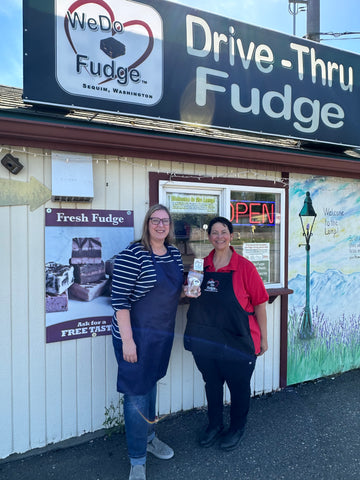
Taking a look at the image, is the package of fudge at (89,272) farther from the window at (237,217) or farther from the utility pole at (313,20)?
the utility pole at (313,20)

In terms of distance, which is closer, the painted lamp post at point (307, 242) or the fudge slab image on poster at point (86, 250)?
the fudge slab image on poster at point (86, 250)

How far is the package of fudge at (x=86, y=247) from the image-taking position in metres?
2.94

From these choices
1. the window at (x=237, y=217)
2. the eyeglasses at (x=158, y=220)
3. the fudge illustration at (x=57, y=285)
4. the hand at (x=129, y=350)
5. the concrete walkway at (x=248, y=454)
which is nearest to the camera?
the hand at (x=129, y=350)

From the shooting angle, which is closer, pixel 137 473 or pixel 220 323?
pixel 137 473

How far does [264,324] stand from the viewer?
290 cm

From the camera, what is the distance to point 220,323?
108 inches

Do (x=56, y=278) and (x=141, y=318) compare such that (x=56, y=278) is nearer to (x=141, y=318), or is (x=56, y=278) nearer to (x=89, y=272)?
(x=89, y=272)

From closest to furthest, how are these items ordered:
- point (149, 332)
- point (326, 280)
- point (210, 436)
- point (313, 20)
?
point (149, 332), point (210, 436), point (326, 280), point (313, 20)

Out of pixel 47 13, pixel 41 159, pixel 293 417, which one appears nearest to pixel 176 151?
pixel 41 159

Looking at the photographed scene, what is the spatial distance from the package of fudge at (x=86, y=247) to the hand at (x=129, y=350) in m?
0.90

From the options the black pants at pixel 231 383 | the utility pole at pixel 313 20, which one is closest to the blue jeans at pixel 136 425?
the black pants at pixel 231 383

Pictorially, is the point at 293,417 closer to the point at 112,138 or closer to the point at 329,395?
the point at 329,395

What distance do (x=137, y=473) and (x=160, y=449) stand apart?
0.38 m

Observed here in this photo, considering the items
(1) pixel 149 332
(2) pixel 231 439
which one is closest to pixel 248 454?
(2) pixel 231 439
